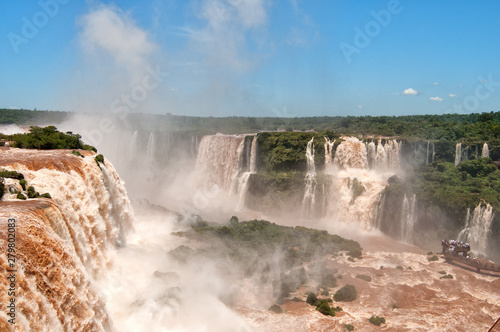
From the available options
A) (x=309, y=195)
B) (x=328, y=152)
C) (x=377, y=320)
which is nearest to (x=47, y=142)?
(x=377, y=320)

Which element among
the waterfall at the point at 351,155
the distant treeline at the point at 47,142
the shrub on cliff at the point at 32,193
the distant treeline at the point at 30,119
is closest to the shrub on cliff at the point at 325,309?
the shrub on cliff at the point at 32,193

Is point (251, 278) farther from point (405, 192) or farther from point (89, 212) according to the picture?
point (405, 192)

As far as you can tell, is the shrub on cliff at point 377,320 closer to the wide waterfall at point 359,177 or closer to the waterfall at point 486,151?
the wide waterfall at point 359,177

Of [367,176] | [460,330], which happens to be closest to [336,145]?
[367,176]

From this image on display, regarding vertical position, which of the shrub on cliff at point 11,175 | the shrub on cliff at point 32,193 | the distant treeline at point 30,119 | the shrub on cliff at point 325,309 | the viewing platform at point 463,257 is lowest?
the shrub on cliff at point 325,309

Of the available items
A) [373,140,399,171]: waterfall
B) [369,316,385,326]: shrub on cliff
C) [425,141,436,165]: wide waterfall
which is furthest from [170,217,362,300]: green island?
[425,141,436,165]: wide waterfall
